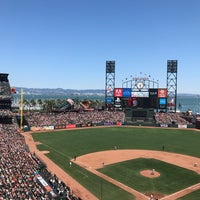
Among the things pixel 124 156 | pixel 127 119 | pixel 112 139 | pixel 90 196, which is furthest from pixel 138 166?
pixel 127 119

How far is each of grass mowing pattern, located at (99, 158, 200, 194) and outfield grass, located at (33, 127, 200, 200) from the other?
1.84 m

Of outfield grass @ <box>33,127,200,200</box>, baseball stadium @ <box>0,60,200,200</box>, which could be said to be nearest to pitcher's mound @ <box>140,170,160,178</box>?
baseball stadium @ <box>0,60,200,200</box>

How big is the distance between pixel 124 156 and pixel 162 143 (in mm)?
15643

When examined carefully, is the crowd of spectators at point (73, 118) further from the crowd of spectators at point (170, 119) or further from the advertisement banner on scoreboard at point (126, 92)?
the crowd of spectators at point (170, 119)

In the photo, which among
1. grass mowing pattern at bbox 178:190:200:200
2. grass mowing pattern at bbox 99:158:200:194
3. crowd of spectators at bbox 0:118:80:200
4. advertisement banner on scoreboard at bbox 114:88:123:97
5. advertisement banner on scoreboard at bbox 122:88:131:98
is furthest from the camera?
advertisement banner on scoreboard at bbox 114:88:123:97

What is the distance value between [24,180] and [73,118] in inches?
2167

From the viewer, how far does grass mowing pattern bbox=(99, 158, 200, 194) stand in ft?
101

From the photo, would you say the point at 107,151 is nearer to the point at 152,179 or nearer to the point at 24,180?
the point at 152,179

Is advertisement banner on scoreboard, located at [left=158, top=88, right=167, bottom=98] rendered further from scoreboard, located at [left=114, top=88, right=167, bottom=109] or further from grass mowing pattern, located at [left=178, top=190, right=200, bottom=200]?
grass mowing pattern, located at [left=178, top=190, right=200, bottom=200]

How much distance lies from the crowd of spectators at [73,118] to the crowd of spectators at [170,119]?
11765 millimetres

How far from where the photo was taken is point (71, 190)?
29609 mm

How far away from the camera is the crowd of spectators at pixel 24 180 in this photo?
964 inches

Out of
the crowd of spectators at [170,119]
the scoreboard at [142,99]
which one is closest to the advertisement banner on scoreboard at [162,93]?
the scoreboard at [142,99]

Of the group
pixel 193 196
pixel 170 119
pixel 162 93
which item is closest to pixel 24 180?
pixel 193 196
